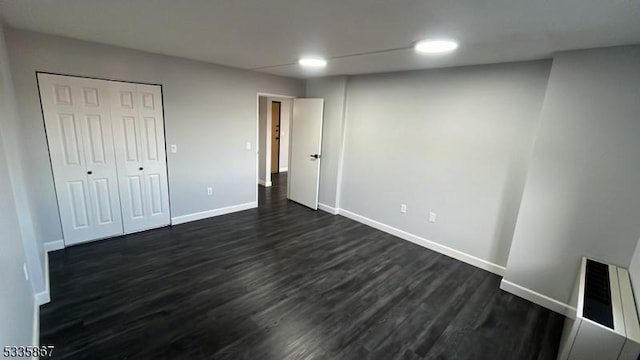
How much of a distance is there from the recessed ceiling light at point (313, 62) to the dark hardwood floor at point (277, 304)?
2356 mm

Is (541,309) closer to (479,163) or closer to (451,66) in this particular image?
(479,163)

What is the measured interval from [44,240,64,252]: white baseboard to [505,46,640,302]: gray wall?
5103 mm

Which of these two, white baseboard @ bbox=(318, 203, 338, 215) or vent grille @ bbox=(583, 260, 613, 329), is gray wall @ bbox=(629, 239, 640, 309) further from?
white baseboard @ bbox=(318, 203, 338, 215)

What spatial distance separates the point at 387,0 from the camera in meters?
1.51

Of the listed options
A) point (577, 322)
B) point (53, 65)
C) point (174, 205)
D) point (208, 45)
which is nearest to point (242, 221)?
point (174, 205)

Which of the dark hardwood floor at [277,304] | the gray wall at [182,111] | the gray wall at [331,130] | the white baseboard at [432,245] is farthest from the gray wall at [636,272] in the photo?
the gray wall at [182,111]

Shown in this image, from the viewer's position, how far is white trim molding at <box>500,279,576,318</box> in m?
2.55

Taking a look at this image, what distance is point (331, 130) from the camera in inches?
188

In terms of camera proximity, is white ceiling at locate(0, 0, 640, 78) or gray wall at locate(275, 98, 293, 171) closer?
white ceiling at locate(0, 0, 640, 78)

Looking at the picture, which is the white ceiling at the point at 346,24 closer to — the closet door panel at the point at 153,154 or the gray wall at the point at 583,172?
the gray wall at the point at 583,172

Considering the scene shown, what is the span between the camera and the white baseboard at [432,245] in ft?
10.6

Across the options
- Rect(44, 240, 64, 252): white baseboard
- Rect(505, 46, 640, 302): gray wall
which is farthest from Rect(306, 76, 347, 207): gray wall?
Rect(44, 240, 64, 252): white baseboard

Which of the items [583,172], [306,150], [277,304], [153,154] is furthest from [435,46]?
[153,154]

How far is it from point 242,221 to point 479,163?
3457mm
